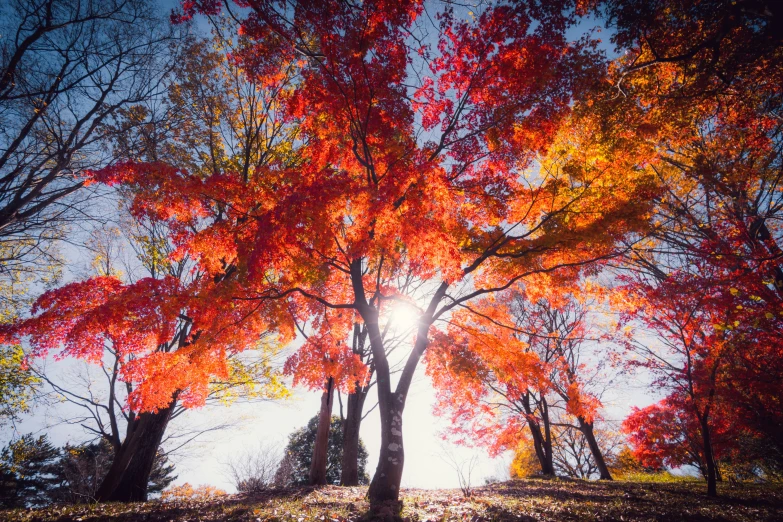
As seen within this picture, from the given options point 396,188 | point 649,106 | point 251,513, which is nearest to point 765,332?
point 649,106

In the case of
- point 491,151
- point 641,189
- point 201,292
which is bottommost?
point 201,292

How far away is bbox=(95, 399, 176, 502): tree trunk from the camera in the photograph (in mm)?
7926

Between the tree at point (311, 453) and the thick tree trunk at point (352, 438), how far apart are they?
11010 millimetres

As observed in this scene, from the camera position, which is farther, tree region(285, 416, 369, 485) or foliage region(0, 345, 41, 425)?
tree region(285, 416, 369, 485)

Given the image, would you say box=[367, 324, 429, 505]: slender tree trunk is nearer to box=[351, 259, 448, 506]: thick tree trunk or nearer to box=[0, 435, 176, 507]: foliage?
box=[351, 259, 448, 506]: thick tree trunk

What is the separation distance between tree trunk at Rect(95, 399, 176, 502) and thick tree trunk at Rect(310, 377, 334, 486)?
15.0 ft

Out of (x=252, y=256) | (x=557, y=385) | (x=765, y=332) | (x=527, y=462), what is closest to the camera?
(x=252, y=256)

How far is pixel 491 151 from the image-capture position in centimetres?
780

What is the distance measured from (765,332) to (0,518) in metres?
17.3

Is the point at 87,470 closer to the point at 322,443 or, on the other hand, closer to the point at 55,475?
the point at 55,475

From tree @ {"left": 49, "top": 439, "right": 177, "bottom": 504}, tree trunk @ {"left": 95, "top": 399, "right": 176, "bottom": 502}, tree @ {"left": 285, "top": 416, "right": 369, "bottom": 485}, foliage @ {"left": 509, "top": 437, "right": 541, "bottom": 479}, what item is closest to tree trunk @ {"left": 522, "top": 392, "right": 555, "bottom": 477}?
tree @ {"left": 285, "top": 416, "right": 369, "bottom": 485}

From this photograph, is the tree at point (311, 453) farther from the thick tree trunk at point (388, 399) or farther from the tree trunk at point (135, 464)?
the thick tree trunk at point (388, 399)

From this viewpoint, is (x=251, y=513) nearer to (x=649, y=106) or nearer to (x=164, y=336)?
(x=164, y=336)

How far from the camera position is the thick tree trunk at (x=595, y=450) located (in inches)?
621
